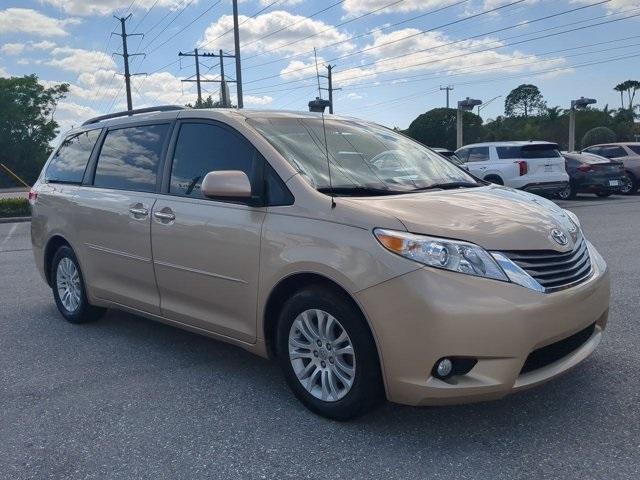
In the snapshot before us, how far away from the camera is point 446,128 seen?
59812 mm

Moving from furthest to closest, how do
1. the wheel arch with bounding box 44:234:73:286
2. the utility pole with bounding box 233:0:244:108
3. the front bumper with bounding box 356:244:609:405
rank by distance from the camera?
the utility pole with bounding box 233:0:244:108 → the wheel arch with bounding box 44:234:73:286 → the front bumper with bounding box 356:244:609:405

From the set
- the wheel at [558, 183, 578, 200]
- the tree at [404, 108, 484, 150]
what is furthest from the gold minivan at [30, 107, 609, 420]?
the tree at [404, 108, 484, 150]

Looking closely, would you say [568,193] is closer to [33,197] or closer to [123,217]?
[33,197]

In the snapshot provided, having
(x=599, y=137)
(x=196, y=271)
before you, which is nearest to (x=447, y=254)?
(x=196, y=271)

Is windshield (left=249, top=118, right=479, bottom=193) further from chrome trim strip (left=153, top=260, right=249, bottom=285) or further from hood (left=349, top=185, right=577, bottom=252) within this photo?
chrome trim strip (left=153, top=260, right=249, bottom=285)

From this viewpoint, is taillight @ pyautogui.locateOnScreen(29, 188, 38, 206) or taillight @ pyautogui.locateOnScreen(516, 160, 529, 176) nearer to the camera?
taillight @ pyautogui.locateOnScreen(29, 188, 38, 206)

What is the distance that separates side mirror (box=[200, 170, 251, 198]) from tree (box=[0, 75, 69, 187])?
65.2 meters

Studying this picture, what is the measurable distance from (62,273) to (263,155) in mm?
2908

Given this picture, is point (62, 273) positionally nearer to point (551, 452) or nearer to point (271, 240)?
point (271, 240)

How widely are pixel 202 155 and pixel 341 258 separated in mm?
1556

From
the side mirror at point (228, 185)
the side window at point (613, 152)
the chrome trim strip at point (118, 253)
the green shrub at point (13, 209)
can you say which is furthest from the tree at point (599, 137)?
the side mirror at point (228, 185)

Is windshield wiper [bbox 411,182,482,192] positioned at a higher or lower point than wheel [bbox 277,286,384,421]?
higher

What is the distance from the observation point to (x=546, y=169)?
55.8 feet

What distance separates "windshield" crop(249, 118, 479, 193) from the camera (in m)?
3.98
